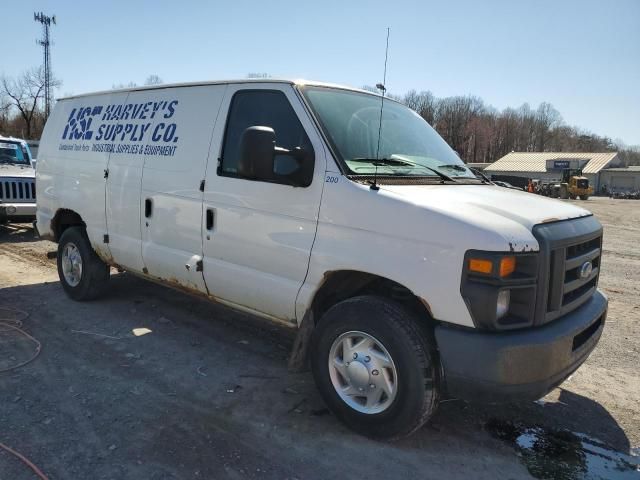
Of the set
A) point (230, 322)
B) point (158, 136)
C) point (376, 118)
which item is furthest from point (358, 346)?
point (158, 136)

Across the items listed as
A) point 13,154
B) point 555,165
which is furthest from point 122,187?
point 555,165

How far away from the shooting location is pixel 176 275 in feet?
15.3

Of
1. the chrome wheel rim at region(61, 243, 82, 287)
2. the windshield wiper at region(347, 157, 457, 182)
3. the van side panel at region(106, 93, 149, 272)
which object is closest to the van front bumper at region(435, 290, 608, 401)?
the windshield wiper at region(347, 157, 457, 182)

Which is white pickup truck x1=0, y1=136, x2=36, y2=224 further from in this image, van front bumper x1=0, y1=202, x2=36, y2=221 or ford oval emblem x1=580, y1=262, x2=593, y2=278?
ford oval emblem x1=580, y1=262, x2=593, y2=278

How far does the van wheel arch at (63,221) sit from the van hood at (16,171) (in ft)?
16.4

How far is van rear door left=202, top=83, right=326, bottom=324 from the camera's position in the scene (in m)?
3.63

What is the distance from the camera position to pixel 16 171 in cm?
1075

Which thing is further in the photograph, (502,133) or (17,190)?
(502,133)

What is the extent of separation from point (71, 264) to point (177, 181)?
8.29 feet

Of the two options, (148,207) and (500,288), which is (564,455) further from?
(148,207)

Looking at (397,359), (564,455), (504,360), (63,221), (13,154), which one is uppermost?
(13,154)

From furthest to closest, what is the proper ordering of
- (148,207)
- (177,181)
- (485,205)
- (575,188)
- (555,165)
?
(555,165) → (575,188) → (148,207) → (177,181) → (485,205)

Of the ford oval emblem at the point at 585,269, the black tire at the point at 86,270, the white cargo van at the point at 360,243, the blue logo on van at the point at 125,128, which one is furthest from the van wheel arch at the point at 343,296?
the black tire at the point at 86,270

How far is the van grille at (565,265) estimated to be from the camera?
2.93 meters
